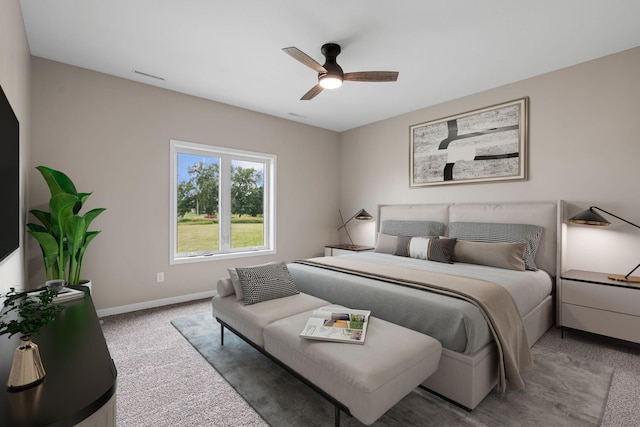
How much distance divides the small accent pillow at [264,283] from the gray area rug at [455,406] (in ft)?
1.61

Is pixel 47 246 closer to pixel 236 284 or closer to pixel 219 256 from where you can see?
pixel 236 284

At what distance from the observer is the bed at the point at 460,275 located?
1.87 meters

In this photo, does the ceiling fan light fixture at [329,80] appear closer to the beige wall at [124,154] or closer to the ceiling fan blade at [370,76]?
the ceiling fan blade at [370,76]

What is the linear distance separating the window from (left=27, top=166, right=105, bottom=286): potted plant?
119cm

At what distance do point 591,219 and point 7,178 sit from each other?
13.9 ft

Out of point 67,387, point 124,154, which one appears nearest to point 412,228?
point 124,154

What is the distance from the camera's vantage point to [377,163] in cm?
509

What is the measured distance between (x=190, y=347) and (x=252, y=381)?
33.3 inches

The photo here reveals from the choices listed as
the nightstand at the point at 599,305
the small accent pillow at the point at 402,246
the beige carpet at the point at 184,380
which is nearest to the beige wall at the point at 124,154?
the beige carpet at the point at 184,380

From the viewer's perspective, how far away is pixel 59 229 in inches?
104

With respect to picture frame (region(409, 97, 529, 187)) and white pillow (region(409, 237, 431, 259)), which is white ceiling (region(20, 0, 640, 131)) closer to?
picture frame (region(409, 97, 529, 187))

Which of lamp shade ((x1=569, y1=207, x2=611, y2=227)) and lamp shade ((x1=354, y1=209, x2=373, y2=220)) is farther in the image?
lamp shade ((x1=354, y1=209, x2=373, y2=220))

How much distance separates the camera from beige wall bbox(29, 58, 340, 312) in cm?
310

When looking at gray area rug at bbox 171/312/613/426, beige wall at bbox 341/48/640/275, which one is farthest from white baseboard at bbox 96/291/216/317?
beige wall at bbox 341/48/640/275
